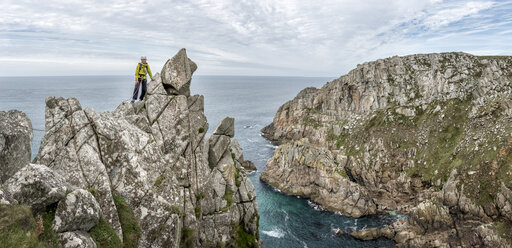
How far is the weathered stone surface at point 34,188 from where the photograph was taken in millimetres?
11406

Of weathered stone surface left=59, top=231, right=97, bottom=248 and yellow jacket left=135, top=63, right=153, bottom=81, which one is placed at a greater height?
Answer: yellow jacket left=135, top=63, right=153, bottom=81

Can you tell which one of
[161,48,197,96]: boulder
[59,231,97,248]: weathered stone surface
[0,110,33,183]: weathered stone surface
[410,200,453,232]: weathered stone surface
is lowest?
[410,200,453,232]: weathered stone surface

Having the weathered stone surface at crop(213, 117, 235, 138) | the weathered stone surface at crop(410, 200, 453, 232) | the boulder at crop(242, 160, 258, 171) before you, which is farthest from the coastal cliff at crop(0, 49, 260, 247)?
the boulder at crop(242, 160, 258, 171)

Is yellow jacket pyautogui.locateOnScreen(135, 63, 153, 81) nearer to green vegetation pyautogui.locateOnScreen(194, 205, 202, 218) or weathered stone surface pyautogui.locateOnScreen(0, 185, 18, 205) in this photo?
green vegetation pyautogui.locateOnScreen(194, 205, 202, 218)

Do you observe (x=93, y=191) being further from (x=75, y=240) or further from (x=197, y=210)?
(x=197, y=210)

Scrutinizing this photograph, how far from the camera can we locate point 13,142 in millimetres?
15094

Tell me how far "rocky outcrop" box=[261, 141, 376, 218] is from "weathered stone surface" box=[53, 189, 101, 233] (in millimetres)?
67986

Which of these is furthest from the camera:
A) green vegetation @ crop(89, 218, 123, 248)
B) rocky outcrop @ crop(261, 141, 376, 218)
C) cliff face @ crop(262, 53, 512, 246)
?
rocky outcrop @ crop(261, 141, 376, 218)

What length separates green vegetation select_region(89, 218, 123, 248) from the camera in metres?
13.1

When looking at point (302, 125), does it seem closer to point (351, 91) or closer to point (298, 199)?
point (351, 91)

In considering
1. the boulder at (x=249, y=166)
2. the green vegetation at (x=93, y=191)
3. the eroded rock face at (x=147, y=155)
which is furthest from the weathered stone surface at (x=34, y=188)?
the boulder at (x=249, y=166)

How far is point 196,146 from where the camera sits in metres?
31.2

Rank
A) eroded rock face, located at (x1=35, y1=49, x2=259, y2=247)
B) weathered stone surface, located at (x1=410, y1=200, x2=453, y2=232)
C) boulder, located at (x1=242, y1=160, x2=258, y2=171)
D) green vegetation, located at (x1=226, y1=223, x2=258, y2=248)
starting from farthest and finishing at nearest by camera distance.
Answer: boulder, located at (x1=242, y1=160, x2=258, y2=171)
weathered stone surface, located at (x1=410, y1=200, x2=453, y2=232)
green vegetation, located at (x1=226, y1=223, x2=258, y2=248)
eroded rock face, located at (x1=35, y1=49, x2=259, y2=247)

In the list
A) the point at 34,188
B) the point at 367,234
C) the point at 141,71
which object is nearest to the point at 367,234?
the point at 367,234
